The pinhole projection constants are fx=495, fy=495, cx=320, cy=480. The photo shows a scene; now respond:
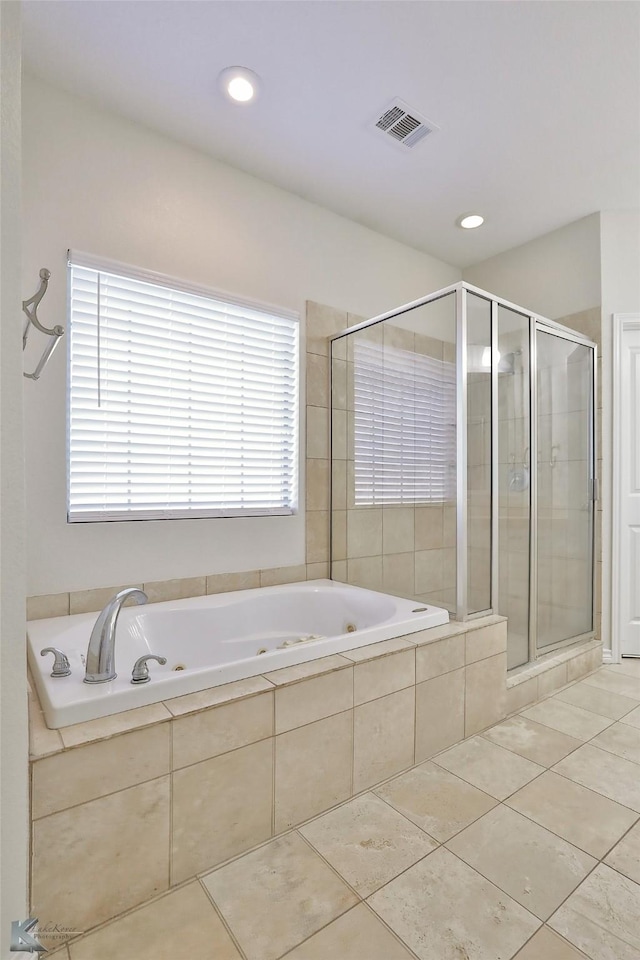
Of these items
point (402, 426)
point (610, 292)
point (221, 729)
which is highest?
point (610, 292)

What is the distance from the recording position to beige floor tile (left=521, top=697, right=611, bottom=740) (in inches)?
85.2

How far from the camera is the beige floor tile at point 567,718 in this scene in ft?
7.10

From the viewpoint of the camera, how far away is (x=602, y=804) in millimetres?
1672

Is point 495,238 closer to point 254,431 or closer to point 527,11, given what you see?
point 527,11

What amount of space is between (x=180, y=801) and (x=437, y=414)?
183cm

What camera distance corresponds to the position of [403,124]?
2.22 meters

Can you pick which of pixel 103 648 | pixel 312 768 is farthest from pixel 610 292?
pixel 103 648

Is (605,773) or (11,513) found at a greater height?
(11,513)

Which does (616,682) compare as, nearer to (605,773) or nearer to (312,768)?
(605,773)

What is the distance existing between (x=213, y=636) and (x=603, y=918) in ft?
5.21

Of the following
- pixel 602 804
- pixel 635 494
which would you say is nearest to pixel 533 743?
Answer: pixel 602 804

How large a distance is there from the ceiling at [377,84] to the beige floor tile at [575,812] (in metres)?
2.70

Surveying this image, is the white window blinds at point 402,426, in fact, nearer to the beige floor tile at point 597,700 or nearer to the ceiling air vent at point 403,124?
the ceiling air vent at point 403,124

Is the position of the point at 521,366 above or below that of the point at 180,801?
above
